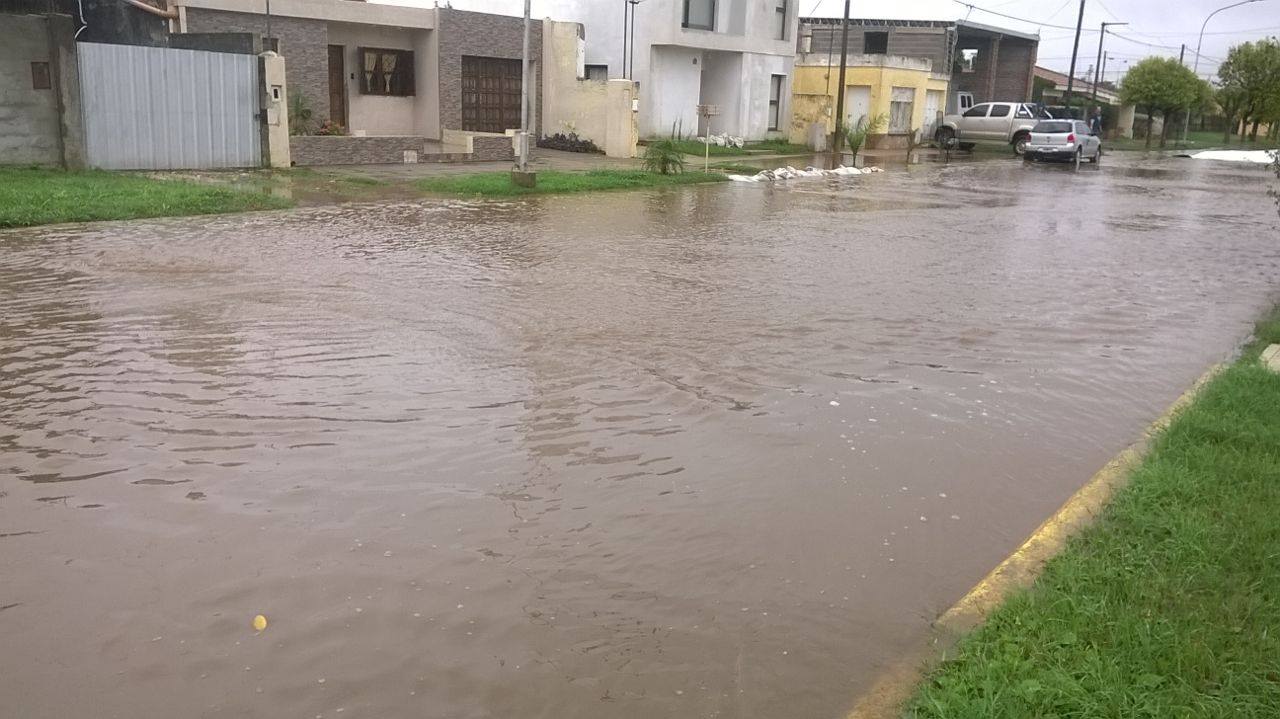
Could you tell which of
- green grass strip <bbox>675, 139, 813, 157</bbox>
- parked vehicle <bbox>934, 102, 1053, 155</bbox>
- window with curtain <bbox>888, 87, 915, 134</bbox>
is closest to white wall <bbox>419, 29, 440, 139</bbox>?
green grass strip <bbox>675, 139, 813, 157</bbox>

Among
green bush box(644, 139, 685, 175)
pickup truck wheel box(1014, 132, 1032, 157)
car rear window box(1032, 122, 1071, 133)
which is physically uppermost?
car rear window box(1032, 122, 1071, 133)

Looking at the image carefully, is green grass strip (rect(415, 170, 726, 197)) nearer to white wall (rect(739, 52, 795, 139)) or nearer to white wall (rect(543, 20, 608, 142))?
white wall (rect(543, 20, 608, 142))

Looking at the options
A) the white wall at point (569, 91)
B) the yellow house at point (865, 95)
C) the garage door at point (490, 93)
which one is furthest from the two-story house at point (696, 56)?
the garage door at point (490, 93)

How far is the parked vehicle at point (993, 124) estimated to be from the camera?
43.4 m

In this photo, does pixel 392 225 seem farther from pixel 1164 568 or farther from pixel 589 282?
pixel 1164 568

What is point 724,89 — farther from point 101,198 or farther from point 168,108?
point 101,198

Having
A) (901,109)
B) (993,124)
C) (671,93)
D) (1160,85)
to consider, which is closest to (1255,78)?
(1160,85)

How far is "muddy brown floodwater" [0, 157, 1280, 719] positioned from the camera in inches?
158

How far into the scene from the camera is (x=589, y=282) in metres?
11.1

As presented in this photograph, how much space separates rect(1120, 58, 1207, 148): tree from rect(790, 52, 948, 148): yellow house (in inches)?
655

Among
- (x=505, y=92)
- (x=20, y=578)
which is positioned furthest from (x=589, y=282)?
(x=505, y=92)

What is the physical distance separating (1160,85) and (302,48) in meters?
45.8

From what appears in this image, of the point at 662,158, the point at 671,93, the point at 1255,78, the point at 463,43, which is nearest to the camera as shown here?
the point at 662,158

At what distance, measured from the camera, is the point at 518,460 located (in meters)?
6.03
